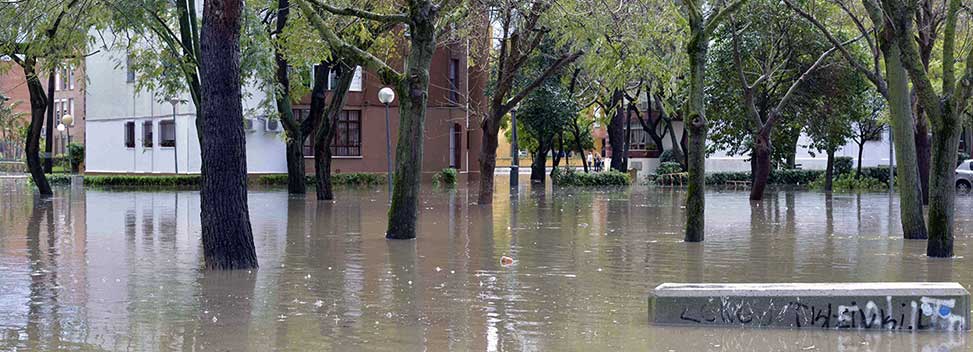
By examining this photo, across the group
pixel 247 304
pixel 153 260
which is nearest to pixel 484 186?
pixel 153 260

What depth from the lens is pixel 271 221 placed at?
23938mm

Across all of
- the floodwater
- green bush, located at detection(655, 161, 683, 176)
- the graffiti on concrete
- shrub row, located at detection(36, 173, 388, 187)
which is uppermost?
green bush, located at detection(655, 161, 683, 176)

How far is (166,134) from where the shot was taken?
51281 millimetres

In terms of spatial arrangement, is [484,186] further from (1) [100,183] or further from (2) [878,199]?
(1) [100,183]

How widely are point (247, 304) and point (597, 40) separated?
40.1 ft

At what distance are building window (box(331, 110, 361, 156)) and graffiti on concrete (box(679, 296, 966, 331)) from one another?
43.1m

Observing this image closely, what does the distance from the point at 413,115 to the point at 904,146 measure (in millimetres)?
7618

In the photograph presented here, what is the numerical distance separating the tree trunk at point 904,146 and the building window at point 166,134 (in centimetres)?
3827

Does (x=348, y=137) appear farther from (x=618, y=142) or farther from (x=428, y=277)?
(x=428, y=277)

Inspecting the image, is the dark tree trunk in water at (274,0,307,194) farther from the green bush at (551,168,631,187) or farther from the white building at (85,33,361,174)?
the green bush at (551,168,631,187)

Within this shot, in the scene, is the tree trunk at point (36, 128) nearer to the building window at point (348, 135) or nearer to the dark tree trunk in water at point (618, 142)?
the building window at point (348, 135)

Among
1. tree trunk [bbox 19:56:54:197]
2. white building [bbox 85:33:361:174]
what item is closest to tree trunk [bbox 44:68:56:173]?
tree trunk [bbox 19:56:54:197]

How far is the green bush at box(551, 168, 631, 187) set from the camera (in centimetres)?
4975

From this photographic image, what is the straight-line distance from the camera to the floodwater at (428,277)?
939 cm
